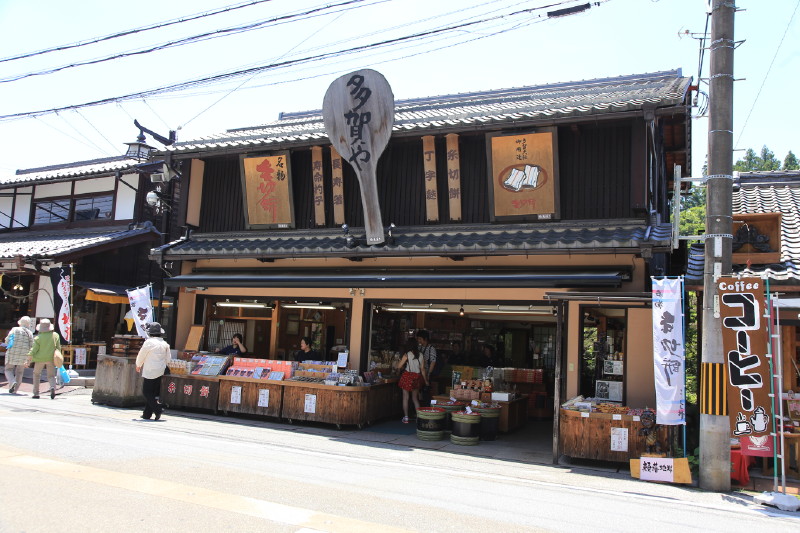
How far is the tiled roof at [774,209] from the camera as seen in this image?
10.2 m

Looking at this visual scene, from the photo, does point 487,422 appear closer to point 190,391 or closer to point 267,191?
point 190,391

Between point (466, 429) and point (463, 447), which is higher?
point (466, 429)

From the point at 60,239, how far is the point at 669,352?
2008cm

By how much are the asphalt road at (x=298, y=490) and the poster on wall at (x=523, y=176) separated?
5.21m

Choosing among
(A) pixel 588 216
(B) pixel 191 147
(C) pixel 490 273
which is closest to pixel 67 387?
(B) pixel 191 147

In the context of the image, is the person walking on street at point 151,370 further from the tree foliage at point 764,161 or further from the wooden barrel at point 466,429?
the tree foliage at point 764,161

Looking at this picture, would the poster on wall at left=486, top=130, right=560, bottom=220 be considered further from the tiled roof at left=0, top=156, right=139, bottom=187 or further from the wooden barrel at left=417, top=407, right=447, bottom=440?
the tiled roof at left=0, top=156, right=139, bottom=187

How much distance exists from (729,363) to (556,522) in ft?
13.6

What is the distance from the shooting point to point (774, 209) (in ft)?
43.5

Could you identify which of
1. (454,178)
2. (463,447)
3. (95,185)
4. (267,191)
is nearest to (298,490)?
(463,447)

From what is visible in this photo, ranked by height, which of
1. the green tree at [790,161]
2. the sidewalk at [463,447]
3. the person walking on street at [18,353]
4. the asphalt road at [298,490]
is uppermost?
the green tree at [790,161]

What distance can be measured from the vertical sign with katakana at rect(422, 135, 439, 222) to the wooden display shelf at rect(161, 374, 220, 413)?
251 inches

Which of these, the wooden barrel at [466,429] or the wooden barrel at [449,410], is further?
the wooden barrel at [449,410]

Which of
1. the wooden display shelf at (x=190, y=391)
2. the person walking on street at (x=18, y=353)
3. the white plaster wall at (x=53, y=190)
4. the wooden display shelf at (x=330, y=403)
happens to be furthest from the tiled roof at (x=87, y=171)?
the wooden display shelf at (x=330, y=403)
